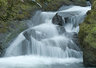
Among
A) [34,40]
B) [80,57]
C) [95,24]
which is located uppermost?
[95,24]

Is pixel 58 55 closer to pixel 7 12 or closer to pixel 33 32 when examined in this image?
pixel 33 32

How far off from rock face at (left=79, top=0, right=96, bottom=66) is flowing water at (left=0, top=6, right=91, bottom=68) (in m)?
0.71

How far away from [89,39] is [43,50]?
9.55 feet

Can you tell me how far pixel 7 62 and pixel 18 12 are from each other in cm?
495

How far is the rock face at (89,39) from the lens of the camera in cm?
1088

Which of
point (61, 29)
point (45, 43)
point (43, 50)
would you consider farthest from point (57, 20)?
point (43, 50)

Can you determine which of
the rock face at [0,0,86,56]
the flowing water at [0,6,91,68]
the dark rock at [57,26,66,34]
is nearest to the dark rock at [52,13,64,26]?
the flowing water at [0,6,91,68]

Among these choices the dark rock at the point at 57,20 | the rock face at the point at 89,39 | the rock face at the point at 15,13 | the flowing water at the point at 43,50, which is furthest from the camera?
the dark rock at the point at 57,20

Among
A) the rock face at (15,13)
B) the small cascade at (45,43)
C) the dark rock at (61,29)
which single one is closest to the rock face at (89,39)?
the small cascade at (45,43)

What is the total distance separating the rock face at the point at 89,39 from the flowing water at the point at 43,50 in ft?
2.33

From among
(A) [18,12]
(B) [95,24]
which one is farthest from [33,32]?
(B) [95,24]

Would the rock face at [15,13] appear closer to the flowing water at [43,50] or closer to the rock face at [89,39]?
the flowing water at [43,50]

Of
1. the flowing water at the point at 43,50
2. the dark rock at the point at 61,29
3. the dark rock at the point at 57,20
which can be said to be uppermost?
the dark rock at the point at 57,20

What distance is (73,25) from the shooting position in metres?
16.1
